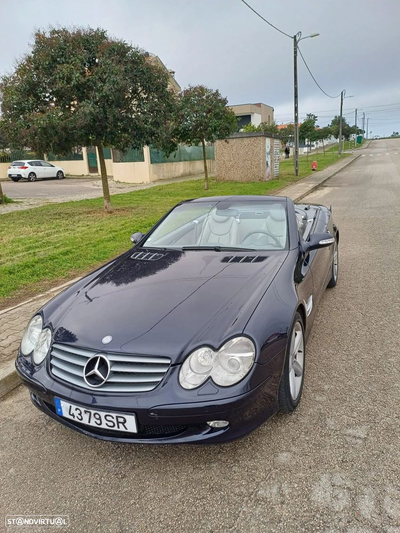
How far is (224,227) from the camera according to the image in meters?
3.81

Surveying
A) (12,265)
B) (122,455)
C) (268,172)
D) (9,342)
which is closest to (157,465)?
(122,455)

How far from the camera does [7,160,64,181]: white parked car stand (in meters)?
25.9

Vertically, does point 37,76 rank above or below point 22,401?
above

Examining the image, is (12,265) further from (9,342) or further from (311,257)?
(311,257)

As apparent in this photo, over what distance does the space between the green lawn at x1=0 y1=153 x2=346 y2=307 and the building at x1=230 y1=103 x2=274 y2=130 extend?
5827cm

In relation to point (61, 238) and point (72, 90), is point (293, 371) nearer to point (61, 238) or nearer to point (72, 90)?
point (61, 238)

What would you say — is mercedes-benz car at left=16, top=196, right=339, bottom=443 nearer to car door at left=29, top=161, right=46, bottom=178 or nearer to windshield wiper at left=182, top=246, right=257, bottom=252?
windshield wiper at left=182, top=246, right=257, bottom=252

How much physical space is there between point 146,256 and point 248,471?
6.40ft

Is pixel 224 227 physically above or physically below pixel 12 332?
above

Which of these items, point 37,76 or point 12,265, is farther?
point 37,76

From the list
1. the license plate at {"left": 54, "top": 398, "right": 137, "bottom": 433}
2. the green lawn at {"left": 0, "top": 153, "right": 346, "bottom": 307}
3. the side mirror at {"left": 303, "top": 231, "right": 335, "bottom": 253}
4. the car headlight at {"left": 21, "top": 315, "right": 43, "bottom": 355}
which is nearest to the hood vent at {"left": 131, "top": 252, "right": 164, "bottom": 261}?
the car headlight at {"left": 21, "top": 315, "right": 43, "bottom": 355}

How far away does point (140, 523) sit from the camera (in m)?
1.97

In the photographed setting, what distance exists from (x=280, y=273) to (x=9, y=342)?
2.58 m

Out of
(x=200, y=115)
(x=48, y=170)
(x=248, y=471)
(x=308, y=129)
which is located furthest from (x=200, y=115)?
(x=308, y=129)
